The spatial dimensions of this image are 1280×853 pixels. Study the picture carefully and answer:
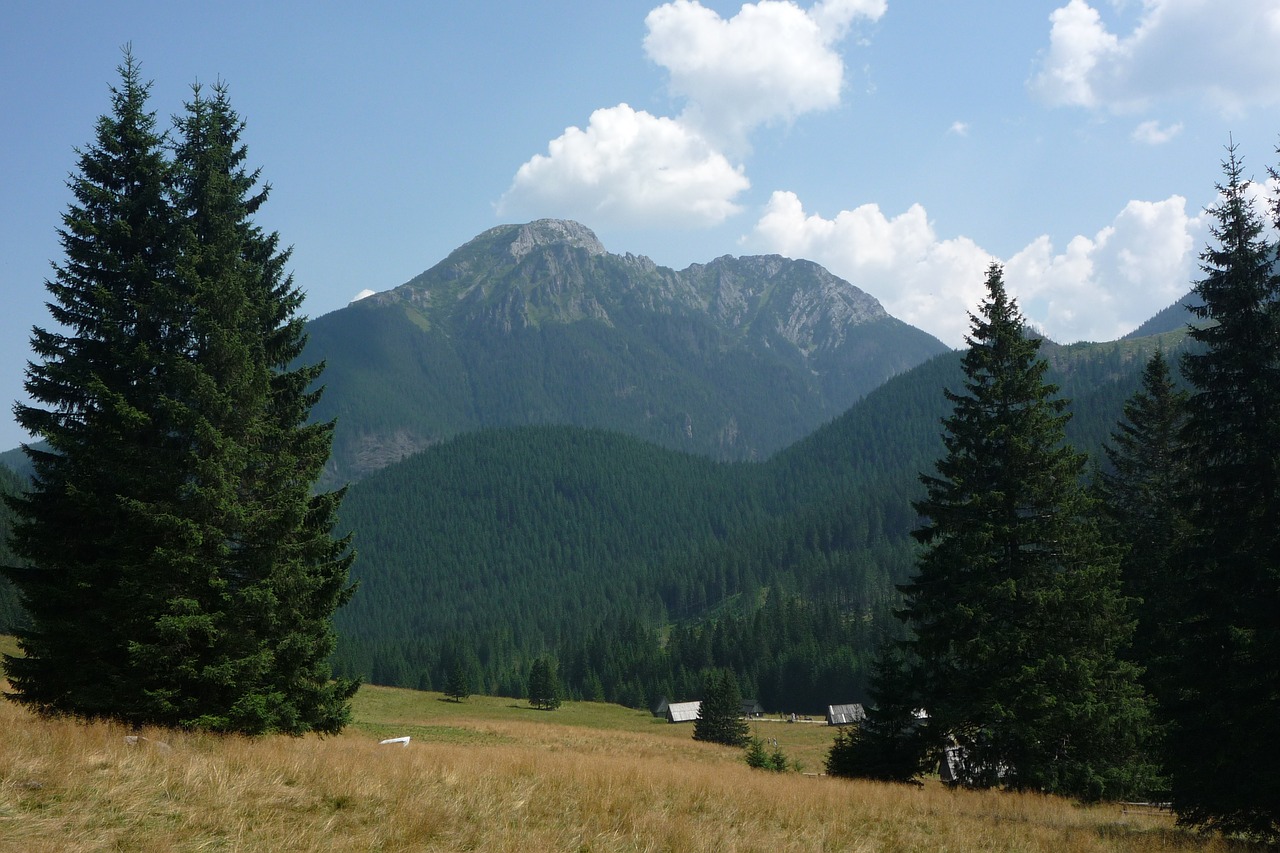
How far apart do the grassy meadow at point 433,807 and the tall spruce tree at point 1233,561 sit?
1.42m

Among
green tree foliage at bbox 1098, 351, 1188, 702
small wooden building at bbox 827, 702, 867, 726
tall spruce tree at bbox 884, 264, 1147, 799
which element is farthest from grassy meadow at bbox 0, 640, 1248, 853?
small wooden building at bbox 827, 702, 867, 726

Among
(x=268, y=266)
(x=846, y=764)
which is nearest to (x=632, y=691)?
(x=846, y=764)

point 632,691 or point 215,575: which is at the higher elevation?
point 215,575

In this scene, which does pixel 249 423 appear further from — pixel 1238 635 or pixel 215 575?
pixel 1238 635

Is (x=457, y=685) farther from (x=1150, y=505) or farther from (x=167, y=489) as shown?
(x=167, y=489)

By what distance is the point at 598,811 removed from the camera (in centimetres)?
1092

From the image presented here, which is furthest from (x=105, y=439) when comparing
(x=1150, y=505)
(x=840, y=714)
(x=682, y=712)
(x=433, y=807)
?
(x=840, y=714)

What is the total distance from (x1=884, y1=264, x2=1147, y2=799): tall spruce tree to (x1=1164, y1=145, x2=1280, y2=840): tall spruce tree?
378 cm

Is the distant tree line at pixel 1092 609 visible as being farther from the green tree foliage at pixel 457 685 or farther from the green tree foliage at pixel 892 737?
the green tree foliage at pixel 457 685

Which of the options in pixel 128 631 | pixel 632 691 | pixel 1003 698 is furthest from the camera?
pixel 632 691

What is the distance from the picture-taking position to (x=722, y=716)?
65.4m

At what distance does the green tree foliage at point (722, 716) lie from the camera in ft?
211

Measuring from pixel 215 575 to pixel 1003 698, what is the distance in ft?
64.0

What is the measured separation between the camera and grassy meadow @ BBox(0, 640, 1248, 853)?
27.1 feet
